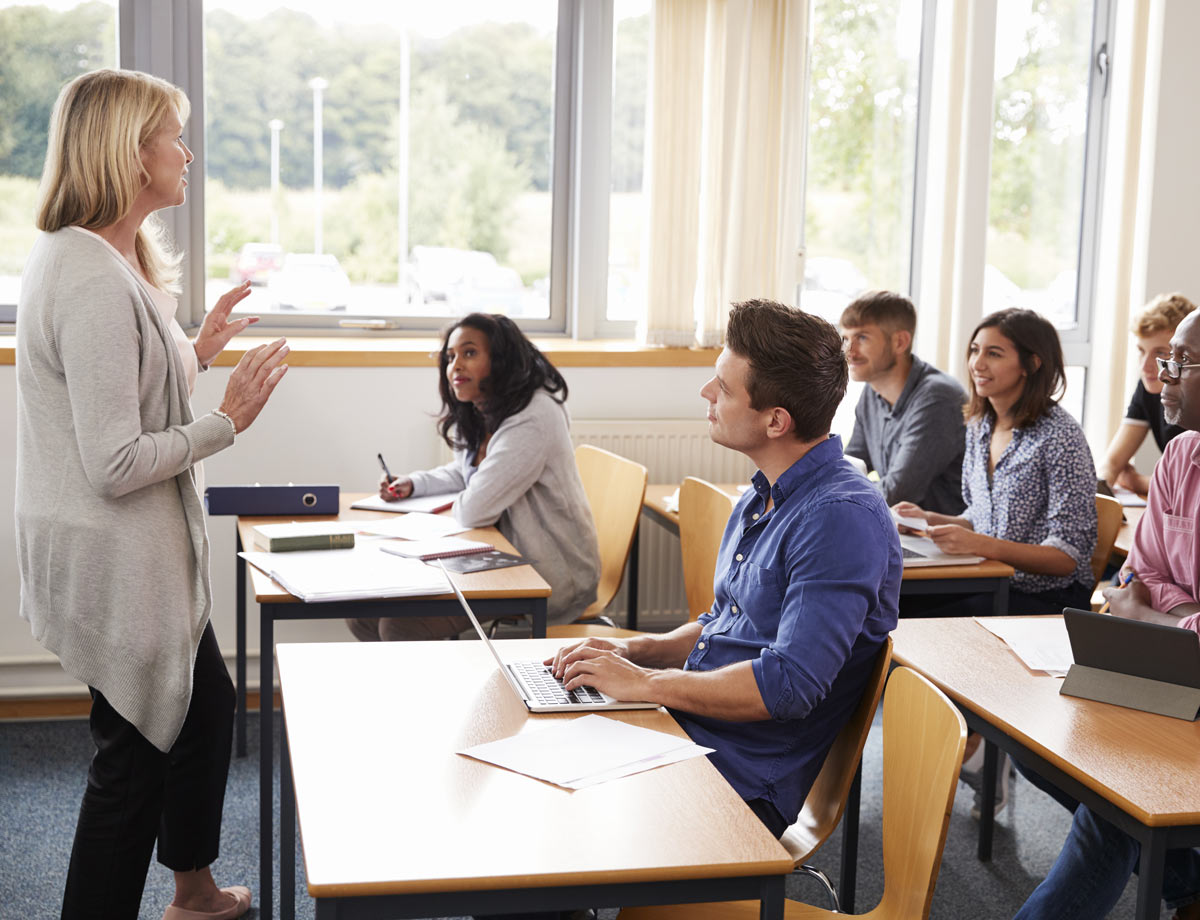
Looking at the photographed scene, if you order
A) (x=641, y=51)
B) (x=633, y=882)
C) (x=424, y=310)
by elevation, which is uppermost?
(x=641, y=51)

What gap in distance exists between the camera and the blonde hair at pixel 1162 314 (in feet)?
13.1

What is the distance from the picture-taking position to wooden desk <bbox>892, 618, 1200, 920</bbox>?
1.54 metres

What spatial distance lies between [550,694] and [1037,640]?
0.97 m

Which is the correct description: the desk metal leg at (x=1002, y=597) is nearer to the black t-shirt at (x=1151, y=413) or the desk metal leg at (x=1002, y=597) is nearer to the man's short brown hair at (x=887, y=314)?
the man's short brown hair at (x=887, y=314)

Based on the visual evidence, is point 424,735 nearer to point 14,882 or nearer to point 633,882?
point 633,882

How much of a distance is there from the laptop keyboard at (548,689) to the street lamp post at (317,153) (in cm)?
264

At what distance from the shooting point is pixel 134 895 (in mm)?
2133

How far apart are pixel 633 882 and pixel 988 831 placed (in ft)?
6.24

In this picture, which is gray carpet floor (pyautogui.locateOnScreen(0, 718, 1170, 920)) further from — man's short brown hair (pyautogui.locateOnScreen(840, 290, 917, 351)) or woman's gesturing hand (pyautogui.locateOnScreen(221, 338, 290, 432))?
man's short brown hair (pyautogui.locateOnScreen(840, 290, 917, 351))

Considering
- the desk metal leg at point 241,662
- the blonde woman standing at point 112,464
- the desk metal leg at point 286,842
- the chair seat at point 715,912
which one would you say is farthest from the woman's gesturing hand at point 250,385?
the desk metal leg at point 241,662

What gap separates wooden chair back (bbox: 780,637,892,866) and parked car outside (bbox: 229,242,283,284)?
114 inches

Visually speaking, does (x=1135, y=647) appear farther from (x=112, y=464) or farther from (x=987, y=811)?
(x=112, y=464)

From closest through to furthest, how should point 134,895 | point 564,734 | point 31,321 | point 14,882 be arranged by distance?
point 564,734 < point 31,321 < point 134,895 < point 14,882

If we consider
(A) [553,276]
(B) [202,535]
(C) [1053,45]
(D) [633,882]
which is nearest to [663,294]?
(A) [553,276]
